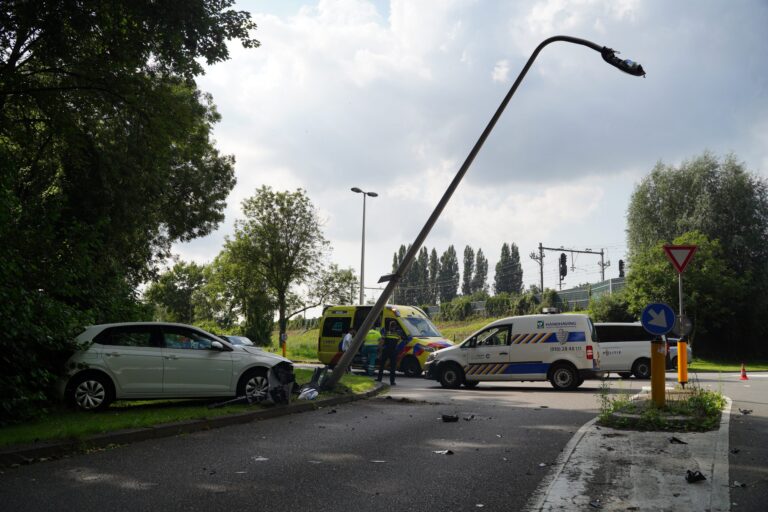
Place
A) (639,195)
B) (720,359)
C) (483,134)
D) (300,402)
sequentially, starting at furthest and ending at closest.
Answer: (639,195), (720,359), (483,134), (300,402)

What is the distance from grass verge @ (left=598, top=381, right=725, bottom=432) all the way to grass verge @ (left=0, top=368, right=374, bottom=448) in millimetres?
5376

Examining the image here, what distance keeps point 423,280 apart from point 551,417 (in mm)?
109517

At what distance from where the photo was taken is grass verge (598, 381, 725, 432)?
8000 millimetres

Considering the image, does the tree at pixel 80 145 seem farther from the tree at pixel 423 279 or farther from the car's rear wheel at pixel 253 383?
the tree at pixel 423 279

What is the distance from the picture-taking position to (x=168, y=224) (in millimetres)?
27688

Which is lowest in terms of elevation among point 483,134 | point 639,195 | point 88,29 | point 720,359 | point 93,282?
point 720,359

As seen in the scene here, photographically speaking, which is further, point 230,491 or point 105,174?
point 105,174

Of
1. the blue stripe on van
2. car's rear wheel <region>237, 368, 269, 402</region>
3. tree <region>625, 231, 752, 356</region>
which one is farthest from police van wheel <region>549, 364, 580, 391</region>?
tree <region>625, 231, 752, 356</region>

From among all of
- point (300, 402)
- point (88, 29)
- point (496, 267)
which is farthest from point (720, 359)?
point (496, 267)

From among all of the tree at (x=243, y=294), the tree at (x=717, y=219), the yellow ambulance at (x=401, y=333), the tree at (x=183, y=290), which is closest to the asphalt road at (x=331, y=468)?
the yellow ambulance at (x=401, y=333)

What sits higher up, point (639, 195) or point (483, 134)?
point (639, 195)

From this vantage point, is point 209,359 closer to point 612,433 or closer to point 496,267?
point 612,433

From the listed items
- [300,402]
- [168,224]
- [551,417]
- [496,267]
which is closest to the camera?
[551,417]

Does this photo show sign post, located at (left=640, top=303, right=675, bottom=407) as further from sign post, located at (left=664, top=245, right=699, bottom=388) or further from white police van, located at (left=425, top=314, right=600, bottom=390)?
white police van, located at (left=425, top=314, right=600, bottom=390)
